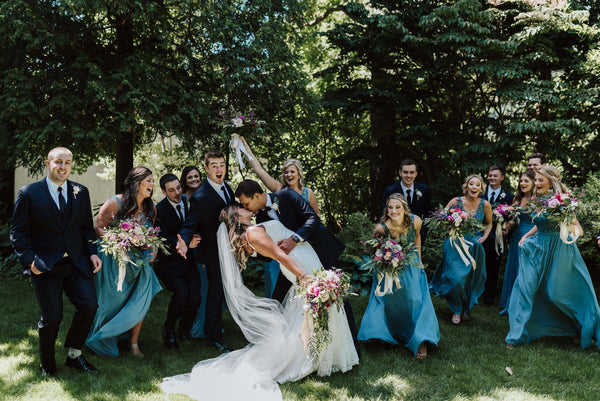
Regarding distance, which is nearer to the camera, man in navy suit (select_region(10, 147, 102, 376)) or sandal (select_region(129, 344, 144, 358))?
man in navy suit (select_region(10, 147, 102, 376))

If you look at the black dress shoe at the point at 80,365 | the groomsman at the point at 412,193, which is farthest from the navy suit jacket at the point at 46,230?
the groomsman at the point at 412,193

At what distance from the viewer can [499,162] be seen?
9094 millimetres

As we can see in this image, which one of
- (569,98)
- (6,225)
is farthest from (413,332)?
(6,225)

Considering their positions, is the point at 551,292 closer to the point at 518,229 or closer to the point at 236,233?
the point at 518,229

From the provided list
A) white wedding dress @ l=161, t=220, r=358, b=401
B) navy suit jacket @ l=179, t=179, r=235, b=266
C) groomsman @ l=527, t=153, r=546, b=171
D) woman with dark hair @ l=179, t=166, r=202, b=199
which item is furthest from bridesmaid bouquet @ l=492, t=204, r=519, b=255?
woman with dark hair @ l=179, t=166, r=202, b=199

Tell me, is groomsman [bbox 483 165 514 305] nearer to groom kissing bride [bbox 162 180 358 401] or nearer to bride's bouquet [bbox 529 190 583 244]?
bride's bouquet [bbox 529 190 583 244]

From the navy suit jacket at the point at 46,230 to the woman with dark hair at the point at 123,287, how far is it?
1.42 ft

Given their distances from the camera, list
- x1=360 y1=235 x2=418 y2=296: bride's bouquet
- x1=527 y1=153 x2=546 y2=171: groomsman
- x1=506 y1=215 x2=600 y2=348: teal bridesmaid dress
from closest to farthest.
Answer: x1=360 y1=235 x2=418 y2=296: bride's bouquet < x1=506 y1=215 x2=600 y2=348: teal bridesmaid dress < x1=527 y1=153 x2=546 y2=171: groomsman

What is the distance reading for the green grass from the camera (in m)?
4.20

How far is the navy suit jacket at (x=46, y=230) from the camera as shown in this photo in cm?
421

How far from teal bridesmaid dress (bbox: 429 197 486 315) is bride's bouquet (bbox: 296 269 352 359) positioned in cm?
256

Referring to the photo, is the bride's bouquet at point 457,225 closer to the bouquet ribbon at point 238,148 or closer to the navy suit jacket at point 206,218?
the bouquet ribbon at point 238,148

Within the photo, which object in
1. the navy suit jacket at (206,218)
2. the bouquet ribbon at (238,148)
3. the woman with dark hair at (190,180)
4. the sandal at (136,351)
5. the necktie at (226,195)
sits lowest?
the sandal at (136,351)

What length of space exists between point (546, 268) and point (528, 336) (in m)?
0.84
